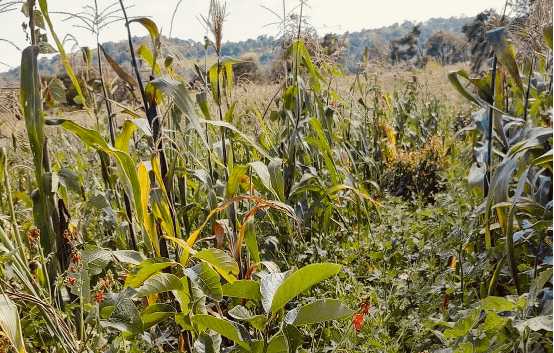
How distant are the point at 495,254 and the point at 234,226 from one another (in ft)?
2.65

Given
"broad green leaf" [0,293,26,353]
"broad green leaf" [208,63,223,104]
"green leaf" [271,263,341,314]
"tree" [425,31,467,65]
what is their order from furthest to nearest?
"tree" [425,31,467,65], "broad green leaf" [208,63,223,104], "green leaf" [271,263,341,314], "broad green leaf" [0,293,26,353]

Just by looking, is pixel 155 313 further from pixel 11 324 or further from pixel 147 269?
pixel 11 324

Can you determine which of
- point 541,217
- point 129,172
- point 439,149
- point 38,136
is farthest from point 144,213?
point 439,149

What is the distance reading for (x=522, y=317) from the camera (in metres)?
1.00

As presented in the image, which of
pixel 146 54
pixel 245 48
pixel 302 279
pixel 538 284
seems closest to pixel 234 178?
pixel 146 54

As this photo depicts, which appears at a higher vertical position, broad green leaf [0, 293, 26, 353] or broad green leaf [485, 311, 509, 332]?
broad green leaf [0, 293, 26, 353]

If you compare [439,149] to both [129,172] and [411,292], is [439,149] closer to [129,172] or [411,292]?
[411,292]

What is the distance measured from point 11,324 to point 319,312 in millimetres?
570

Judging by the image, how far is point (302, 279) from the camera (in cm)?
93

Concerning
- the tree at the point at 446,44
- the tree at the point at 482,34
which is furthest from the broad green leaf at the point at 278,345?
the tree at the point at 446,44

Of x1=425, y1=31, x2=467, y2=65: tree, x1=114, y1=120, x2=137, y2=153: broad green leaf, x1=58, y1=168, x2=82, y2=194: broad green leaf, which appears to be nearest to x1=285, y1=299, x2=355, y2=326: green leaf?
x1=114, y1=120, x2=137, y2=153: broad green leaf

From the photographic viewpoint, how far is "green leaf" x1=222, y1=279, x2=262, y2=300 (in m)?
1.03

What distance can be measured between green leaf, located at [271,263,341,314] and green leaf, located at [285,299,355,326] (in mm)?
47

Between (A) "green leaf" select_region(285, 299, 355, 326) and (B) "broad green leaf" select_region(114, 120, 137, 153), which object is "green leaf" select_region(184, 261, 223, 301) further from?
(B) "broad green leaf" select_region(114, 120, 137, 153)
